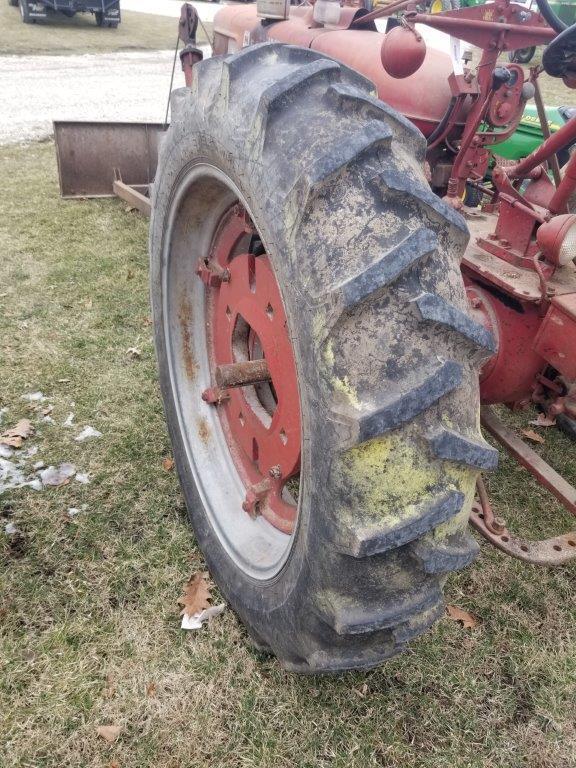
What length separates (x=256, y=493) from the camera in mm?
1962

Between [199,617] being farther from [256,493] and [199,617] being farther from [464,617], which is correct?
[464,617]

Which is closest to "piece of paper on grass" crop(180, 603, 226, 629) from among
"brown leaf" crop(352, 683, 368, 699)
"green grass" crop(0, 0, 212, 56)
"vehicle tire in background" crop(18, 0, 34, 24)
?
"brown leaf" crop(352, 683, 368, 699)

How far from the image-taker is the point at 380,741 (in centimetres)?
177

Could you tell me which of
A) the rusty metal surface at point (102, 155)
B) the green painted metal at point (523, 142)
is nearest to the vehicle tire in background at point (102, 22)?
the rusty metal surface at point (102, 155)

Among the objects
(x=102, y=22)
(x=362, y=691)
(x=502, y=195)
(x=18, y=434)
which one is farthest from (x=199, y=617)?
(x=102, y=22)

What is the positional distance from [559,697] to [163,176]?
2007 millimetres

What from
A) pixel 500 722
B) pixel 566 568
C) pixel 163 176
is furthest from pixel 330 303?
pixel 566 568

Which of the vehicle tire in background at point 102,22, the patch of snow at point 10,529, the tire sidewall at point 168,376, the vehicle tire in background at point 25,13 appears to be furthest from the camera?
the vehicle tire in background at point 102,22

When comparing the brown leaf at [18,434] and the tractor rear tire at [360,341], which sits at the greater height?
the tractor rear tire at [360,341]

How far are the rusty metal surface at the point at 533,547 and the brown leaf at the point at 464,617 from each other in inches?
17.0

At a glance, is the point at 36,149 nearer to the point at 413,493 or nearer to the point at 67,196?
the point at 67,196

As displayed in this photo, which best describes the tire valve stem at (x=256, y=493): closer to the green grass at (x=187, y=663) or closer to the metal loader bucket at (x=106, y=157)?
the green grass at (x=187, y=663)

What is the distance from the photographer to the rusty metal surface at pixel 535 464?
1.89 meters

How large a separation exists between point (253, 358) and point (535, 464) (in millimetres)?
962
